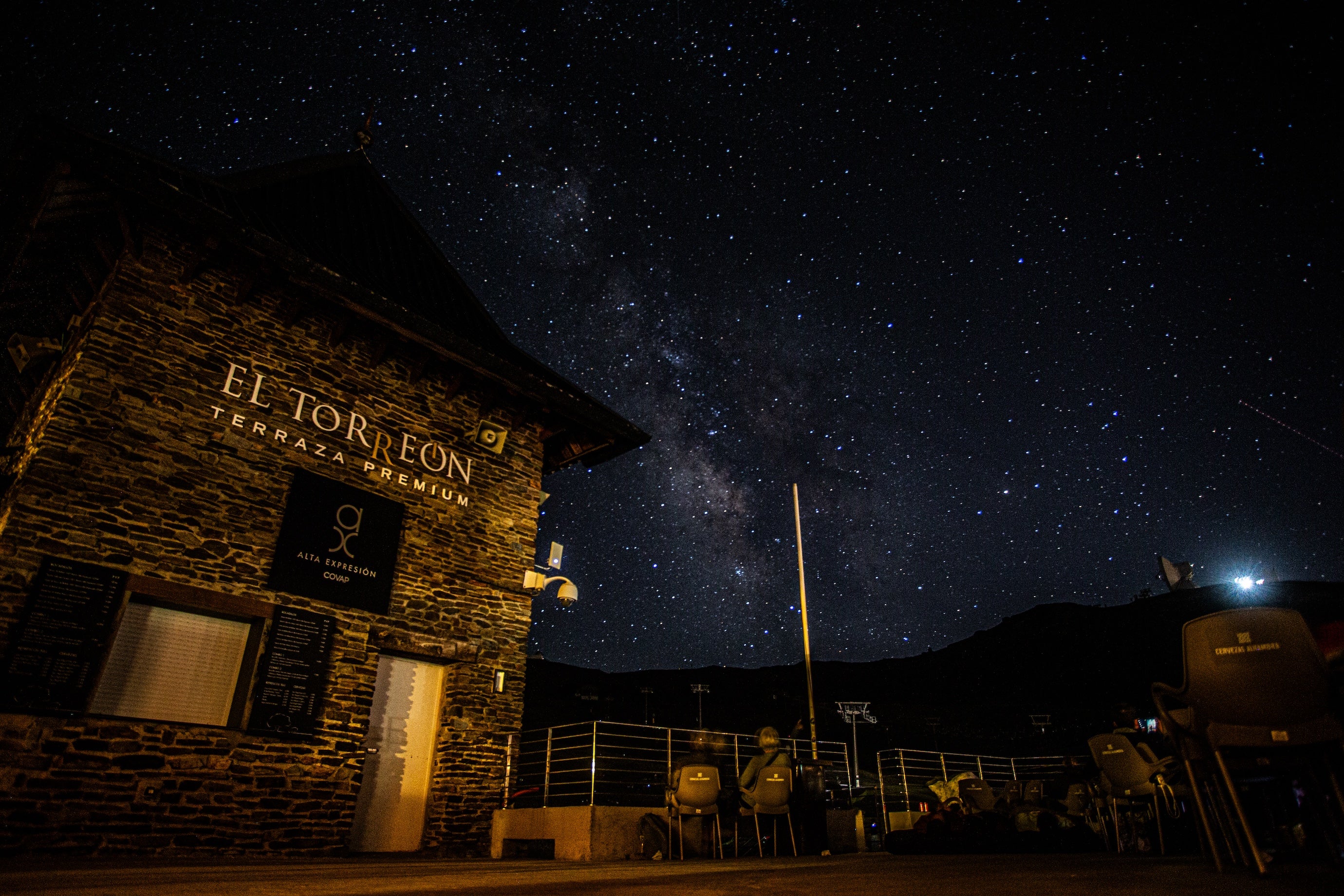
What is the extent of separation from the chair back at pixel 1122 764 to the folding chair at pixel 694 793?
12.1 feet

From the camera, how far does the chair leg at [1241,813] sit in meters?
3.16

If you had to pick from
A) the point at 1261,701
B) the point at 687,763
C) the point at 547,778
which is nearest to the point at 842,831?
the point at 687,763

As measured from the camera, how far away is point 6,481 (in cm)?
667

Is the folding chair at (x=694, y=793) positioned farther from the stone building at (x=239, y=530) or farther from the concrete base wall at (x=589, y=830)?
the stone building at (x=239, y=530)

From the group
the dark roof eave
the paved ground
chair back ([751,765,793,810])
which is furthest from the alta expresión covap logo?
chair back ([751,765,793,810])

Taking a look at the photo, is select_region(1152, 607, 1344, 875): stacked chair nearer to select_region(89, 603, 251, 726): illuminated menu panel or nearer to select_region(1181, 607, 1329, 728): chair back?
select_region(1181, 607, 1329, 728): chair back

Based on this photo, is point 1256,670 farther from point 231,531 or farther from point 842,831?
point 231,531

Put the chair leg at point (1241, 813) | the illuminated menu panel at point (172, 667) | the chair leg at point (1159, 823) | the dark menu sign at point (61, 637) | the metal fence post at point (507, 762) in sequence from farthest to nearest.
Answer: the metal fence post at point (507, 762) < the illuminated menu panel at point (172, 667) < the chair leg at point (1159, 823) < the dark menu sign at point (61, 637) < the chair leg at point (1241, 813)

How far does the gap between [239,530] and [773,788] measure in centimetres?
653

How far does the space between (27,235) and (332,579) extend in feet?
17.3

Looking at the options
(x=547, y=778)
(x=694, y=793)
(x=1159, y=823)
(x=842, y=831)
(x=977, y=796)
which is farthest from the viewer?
(x=842, y=831)

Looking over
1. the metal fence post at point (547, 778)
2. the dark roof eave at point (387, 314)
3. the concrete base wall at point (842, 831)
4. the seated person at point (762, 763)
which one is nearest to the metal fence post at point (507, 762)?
the metal fence post at point (547, 778)

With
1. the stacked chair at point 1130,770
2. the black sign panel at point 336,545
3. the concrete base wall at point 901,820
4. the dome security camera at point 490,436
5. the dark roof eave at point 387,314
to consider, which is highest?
the dark roof eave at point 387,314

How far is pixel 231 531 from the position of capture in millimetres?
7207
